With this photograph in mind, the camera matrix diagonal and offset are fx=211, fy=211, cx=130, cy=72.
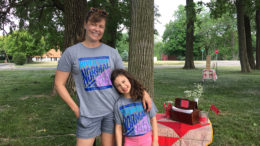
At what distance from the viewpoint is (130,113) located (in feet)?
7.38

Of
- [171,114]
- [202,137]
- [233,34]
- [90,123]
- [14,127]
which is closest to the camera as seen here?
[90,123]

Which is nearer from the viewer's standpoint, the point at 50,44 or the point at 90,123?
the point at 90,123

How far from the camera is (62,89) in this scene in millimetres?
2096

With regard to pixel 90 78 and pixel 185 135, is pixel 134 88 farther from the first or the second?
pixel 185 135

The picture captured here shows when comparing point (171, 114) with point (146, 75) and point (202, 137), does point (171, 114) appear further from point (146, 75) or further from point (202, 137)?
point (146, 75)

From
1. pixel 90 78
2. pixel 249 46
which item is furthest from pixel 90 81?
pixel 249 46

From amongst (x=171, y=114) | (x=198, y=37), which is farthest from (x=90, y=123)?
(x=198, y=37)

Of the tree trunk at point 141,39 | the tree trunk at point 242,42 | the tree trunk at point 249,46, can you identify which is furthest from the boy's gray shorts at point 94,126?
the tree trunk at point 249,46

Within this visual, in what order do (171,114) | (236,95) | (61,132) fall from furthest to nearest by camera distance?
(236,95)
(61,132)
(171,114)

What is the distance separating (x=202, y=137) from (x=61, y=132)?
2.91m

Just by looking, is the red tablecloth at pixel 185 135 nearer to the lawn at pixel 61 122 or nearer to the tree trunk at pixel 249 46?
the lawn at pixel 61 122

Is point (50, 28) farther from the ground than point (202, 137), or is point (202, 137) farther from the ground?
point (50, 28)

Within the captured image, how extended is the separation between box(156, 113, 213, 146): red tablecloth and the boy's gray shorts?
111 centimetres

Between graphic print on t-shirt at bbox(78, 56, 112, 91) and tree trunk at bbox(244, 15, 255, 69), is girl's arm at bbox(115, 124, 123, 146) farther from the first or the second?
tree trunk at bbox(244, 15, 255, 69)
